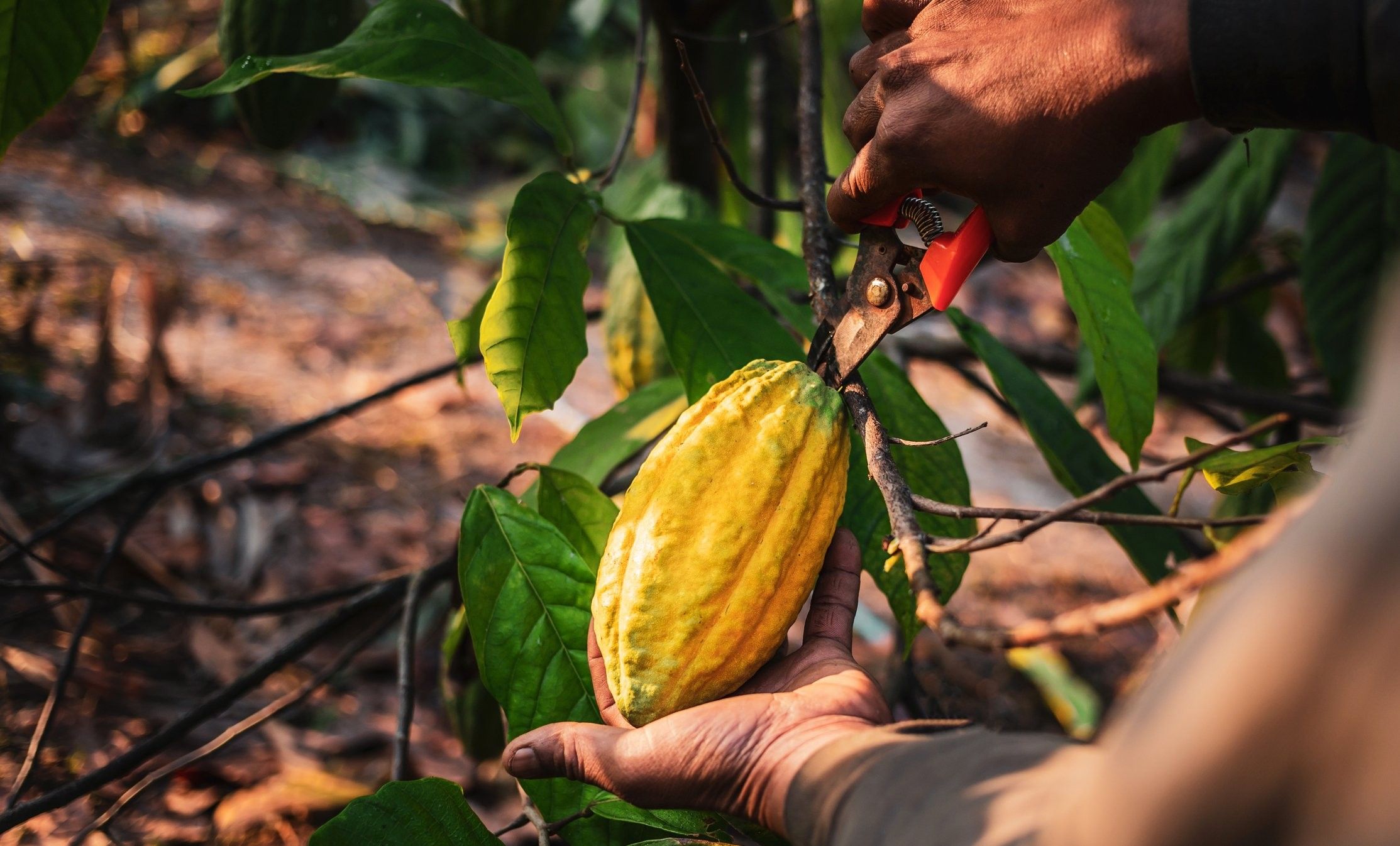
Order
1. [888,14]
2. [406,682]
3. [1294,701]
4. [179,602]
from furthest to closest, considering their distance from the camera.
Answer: [179,602] → [406,682] → [888,14] → [1294,701]

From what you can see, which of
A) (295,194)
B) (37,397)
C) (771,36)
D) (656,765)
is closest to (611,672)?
(656,765)

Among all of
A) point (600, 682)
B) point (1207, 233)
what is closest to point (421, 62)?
point (600, 682)

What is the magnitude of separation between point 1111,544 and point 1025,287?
1.84 meters

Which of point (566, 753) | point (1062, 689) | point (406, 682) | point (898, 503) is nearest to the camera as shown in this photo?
point (898, 503)

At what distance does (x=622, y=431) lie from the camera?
4.29 ft

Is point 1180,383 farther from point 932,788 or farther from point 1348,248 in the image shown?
point 932,788

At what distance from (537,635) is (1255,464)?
675 millimetres

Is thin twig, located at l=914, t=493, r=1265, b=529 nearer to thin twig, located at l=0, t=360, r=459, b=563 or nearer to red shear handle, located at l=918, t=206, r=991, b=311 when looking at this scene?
red shear handle, located at l=918, t=206, r=991, b=311

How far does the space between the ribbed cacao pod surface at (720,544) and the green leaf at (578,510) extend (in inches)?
7.0

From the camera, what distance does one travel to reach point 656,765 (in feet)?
2.48

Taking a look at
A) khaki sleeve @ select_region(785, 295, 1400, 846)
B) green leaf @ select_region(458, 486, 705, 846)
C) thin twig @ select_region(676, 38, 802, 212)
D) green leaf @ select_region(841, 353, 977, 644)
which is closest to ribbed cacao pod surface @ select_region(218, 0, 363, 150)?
thin twig @ select_region(676, 38, 802, 212)

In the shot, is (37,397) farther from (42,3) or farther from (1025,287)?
(1025,287)

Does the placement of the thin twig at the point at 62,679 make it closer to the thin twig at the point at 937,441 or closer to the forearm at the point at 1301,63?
the thin twig at the point at 937,441

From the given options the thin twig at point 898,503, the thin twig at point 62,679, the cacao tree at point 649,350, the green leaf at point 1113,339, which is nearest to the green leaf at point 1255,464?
the cacao tree at point 649,350
